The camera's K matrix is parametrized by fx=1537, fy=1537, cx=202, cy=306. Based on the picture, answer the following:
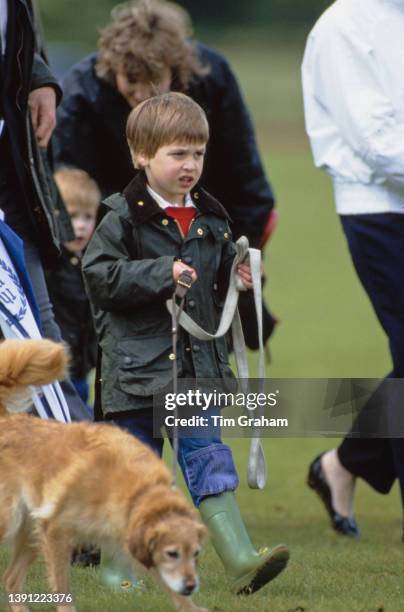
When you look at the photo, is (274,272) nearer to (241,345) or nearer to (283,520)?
(283,520)

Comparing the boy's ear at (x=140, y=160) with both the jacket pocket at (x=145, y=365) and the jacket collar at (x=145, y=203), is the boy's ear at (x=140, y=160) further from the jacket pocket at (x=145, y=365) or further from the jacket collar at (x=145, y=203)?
the jacket pocket at (x=145, y=365)

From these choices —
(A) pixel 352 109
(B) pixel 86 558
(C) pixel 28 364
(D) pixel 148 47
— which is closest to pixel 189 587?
(C) pixel 28 364

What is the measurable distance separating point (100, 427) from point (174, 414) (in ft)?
1.89

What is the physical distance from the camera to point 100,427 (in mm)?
5148

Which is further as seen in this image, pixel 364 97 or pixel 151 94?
pixel 151 94

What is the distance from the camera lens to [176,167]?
19.3ft

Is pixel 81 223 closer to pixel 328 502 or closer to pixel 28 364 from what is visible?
pixel 328 502

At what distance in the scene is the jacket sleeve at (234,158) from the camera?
810 cm

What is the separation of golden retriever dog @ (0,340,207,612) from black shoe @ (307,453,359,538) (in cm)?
297

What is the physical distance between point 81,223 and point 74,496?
157 inches

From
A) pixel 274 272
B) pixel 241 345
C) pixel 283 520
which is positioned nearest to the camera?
pixel 241 345

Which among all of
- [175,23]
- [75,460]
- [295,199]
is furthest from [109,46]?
[295,199]

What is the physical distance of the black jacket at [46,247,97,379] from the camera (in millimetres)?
8594

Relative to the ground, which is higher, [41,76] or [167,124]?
[167,124]
